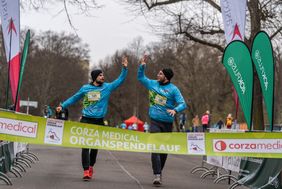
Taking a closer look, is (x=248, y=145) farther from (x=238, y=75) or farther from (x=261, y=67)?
(x=238, y=75)

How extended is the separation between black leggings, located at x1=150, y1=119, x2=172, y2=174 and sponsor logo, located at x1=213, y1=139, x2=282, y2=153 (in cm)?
104

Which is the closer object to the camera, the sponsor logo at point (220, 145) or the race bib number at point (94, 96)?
the sponsor logo at point (220, 145)

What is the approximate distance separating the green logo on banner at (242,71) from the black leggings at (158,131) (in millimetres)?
1418

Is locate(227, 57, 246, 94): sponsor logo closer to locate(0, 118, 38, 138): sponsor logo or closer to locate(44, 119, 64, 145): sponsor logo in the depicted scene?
locate(44, 119, 64, 145): sponsor logo

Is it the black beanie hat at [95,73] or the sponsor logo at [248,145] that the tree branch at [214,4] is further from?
the sponsor logo at [248,145]

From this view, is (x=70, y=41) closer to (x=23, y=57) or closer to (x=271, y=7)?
(x=271, y=7)

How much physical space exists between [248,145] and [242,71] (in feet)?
5.98

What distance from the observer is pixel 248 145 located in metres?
8.54

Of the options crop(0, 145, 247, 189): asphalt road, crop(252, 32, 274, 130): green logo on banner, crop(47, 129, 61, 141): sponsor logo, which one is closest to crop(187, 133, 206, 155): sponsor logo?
crop(0, 145, 247, 189): asphalt road

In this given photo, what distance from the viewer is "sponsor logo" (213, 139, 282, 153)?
8336 mm

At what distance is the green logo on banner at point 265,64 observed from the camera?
9.11 metres

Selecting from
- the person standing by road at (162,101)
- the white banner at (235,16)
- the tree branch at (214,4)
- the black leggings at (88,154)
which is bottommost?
the black leggings at (88,154)

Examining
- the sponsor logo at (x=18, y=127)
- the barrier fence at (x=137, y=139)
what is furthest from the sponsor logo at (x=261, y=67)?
the sponsor logo at (x=18, y=127)

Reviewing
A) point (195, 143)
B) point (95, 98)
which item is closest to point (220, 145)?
point (195, 143)
